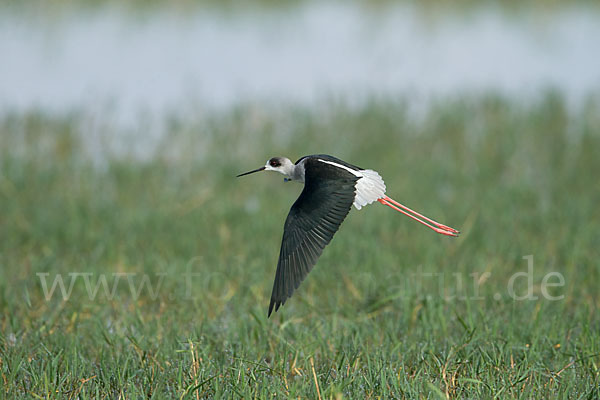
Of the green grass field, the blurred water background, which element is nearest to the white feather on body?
the green grass field

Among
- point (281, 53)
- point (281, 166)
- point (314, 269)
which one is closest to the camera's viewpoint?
point (281, 166)

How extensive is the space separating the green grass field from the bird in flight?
1.59ft

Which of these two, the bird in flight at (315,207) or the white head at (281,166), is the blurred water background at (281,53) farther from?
the bird in flight at (315,207)

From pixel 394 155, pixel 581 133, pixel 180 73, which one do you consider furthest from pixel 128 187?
pixel 581 133

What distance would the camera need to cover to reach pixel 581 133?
9.04 meters

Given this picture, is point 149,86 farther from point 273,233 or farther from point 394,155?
point 273,233

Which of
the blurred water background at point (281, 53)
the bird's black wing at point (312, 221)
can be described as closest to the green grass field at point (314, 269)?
the bird's black wing at point (312, 221)

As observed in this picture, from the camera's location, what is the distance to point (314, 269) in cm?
536

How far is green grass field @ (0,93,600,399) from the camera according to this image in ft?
12.1

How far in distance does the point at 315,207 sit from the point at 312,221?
7 cm

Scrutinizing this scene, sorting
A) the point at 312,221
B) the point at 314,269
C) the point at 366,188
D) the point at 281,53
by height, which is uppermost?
the point at 281,53

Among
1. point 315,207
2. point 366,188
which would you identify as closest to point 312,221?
point 315,207

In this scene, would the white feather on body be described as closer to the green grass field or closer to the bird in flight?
the bird in flight

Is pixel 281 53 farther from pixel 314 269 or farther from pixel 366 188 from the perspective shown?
pixel 366 188
